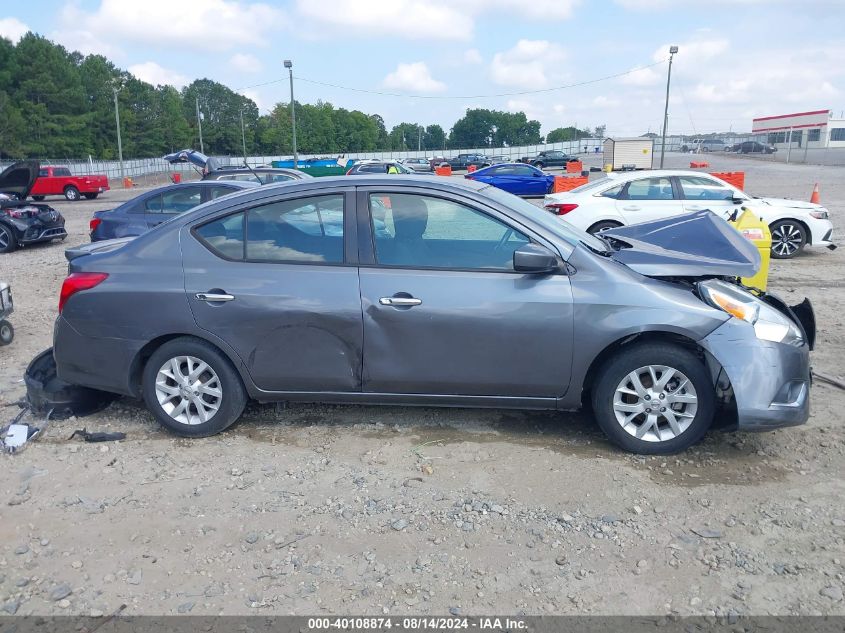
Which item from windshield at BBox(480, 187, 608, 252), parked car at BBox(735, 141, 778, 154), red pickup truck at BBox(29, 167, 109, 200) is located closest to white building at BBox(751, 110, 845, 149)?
parked car at BBox(735, 141, 778, 154)

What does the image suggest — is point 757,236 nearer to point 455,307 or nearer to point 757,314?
point 757,314

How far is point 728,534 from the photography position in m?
3.53

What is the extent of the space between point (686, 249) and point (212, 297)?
10.8 ft

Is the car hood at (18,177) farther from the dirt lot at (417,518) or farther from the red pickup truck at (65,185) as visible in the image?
the red pickup truck at (65,185)

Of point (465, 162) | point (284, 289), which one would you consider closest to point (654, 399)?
point (284, 289)

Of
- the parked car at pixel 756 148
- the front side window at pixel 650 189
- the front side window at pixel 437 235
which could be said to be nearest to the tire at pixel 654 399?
the front side window at pixel 437 235

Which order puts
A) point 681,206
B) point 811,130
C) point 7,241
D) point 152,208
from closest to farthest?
point 152,208, point 681,206, point 7,241, point 811,130

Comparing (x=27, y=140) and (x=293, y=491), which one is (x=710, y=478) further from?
(x=27, y=140)

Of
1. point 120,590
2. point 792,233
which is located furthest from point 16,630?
point 792,233

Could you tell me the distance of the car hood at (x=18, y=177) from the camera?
11.8 m

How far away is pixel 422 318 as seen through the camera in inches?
170

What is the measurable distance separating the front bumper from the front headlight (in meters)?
0.05

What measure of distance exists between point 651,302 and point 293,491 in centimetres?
237

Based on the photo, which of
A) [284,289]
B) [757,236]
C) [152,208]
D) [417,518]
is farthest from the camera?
[152,208]
